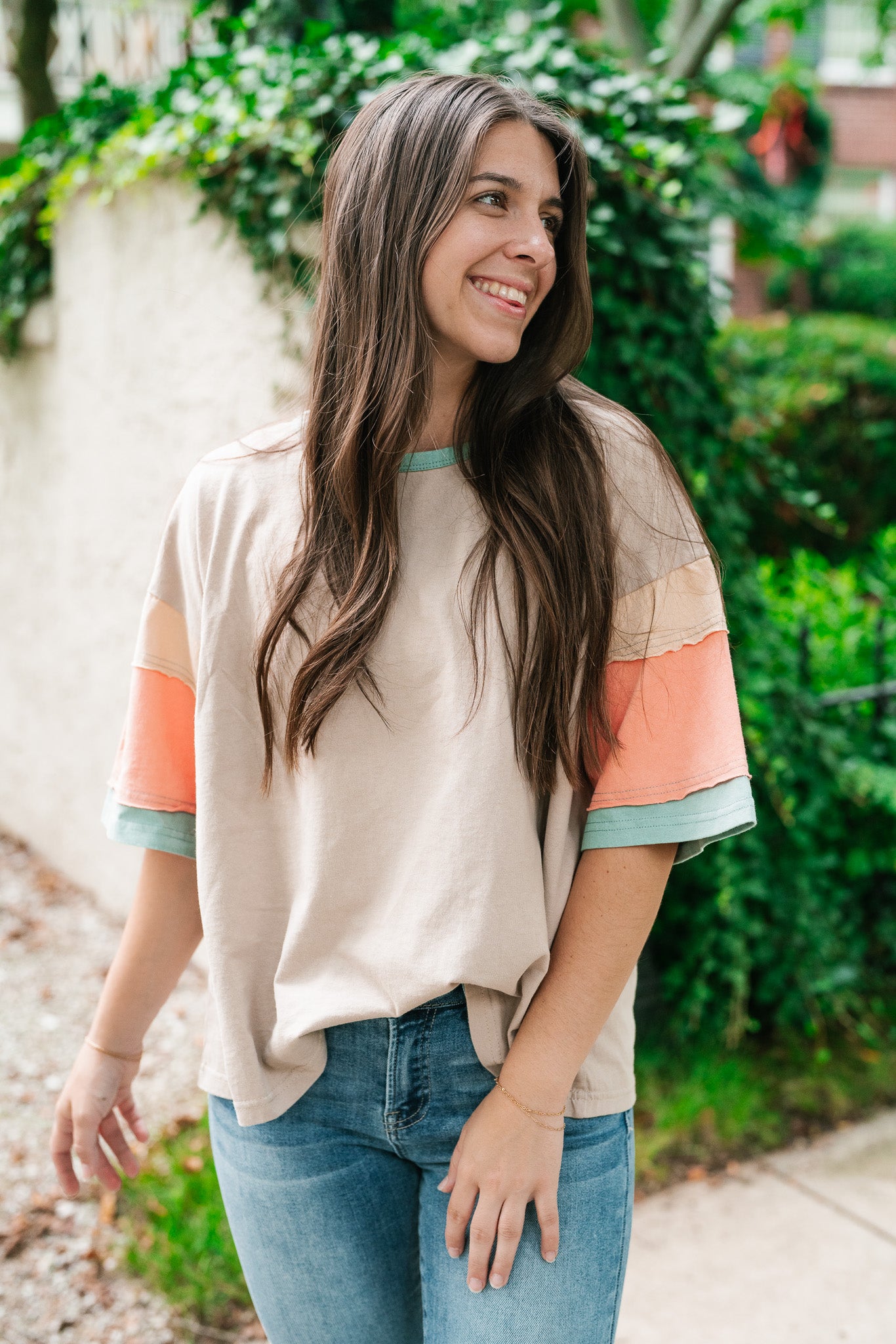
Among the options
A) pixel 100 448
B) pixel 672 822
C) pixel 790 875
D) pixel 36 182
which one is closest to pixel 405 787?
pixel 672 822

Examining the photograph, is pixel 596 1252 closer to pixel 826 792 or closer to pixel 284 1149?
pixel 284 1149

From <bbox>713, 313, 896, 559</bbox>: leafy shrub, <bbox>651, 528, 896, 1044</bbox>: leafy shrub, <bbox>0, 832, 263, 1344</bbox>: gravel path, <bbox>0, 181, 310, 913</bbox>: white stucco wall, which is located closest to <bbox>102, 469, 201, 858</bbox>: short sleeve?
<bbox>0, 832, 263, 1344</bbox>: gravel path

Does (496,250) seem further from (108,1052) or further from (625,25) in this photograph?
(625,25)

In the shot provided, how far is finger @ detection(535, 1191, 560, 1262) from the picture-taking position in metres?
1.16

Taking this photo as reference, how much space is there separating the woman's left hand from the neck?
2.36 feet

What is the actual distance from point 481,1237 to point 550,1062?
0.19 meters

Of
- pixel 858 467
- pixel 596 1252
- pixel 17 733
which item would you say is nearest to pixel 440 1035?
pixel 596 1252

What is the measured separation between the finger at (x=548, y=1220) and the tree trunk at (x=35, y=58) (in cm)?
531

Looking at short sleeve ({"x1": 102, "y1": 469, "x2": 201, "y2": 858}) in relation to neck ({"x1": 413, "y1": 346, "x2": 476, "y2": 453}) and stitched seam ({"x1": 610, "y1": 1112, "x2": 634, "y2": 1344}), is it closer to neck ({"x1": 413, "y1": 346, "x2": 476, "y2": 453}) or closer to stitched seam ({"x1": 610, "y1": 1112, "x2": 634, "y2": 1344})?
neck ({"x1": 413, "y1": 346, "x2": 476, "y2": 453})

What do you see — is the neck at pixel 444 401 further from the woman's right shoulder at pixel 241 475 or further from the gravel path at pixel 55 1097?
the gravel path at pixel 55 1097

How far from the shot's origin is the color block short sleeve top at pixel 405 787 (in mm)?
1169

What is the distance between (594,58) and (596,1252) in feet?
9.02

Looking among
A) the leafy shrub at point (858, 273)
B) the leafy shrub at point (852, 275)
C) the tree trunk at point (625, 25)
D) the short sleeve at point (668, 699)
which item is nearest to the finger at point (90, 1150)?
the short sleeve at point (668, 699)

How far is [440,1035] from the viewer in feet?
4.02
